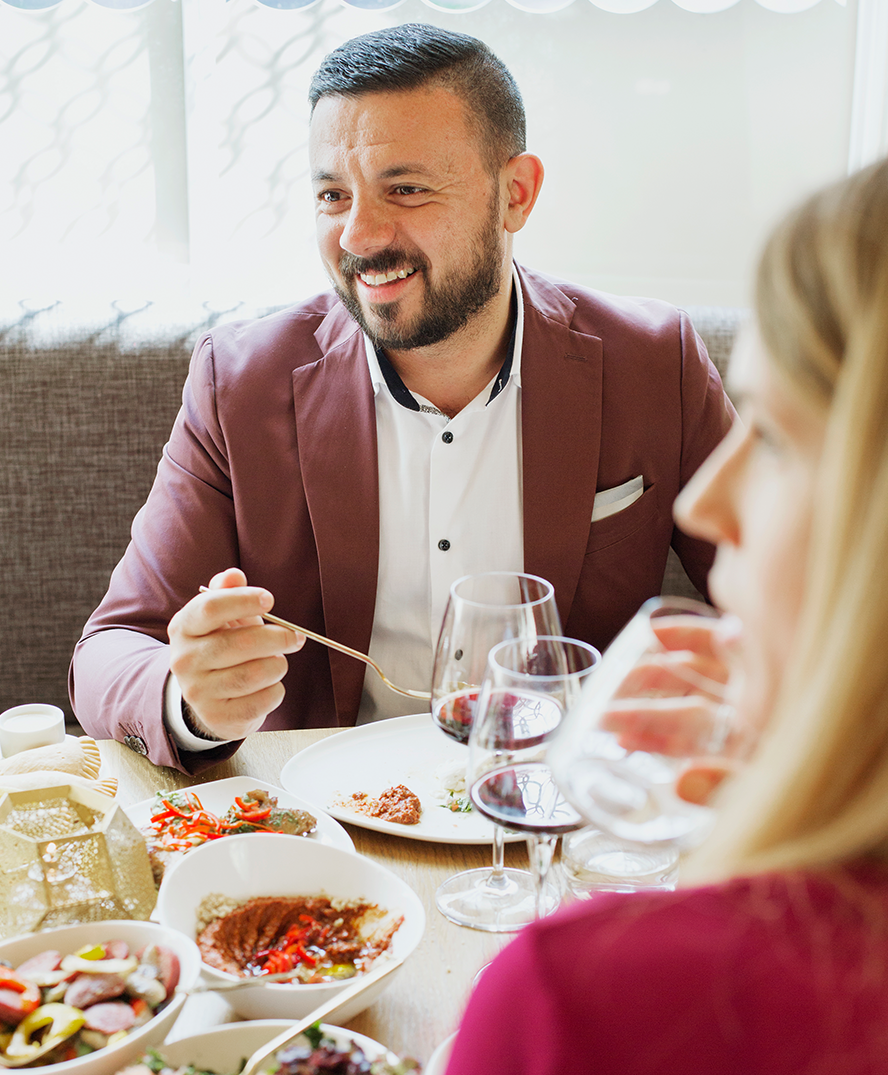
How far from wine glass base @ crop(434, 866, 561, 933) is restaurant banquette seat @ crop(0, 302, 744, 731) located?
1.37m

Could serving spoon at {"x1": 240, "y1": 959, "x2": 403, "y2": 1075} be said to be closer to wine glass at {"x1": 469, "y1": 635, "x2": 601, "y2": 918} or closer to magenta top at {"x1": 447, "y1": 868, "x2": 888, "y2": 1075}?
wine glass at {"x1": 469, "y1": 635, "x2": 601, "y2": 918}

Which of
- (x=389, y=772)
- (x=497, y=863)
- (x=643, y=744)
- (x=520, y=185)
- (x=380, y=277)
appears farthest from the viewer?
(x=520, y=185)

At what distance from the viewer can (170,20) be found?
8.46 feet

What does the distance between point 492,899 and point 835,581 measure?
0.69m

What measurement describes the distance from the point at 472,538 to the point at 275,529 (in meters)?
0.34

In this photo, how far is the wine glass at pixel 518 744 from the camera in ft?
2.67

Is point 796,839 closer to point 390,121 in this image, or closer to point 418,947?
point 418,947

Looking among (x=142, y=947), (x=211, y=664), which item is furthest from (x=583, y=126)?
(x=142, y=947)

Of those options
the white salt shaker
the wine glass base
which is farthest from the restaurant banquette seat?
the wine glass base

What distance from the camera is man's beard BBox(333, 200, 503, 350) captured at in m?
1.74

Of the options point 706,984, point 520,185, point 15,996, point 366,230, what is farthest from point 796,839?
point 520,185

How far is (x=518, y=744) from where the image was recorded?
0.82 meters

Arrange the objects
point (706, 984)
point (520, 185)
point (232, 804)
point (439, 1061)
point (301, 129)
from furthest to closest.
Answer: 1. point (301, 129)
2. point (520, 185)
3. point (232, 804)
4. point (439, 1061)
5. point (706, 984)

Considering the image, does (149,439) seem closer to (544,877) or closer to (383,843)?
(383,843)
